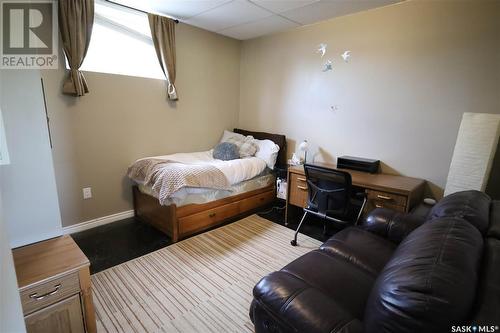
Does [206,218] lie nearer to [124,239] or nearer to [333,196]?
[124,239]

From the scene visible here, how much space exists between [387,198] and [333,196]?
0.48 m

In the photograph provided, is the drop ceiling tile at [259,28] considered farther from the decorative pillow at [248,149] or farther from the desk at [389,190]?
the desk at [389,190]

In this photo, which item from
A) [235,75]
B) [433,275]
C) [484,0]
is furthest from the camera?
[235,75]

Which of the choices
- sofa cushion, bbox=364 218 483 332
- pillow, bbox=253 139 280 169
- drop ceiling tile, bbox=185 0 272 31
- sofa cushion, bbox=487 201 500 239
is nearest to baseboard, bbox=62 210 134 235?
pillow, bbox=253 139 280 169

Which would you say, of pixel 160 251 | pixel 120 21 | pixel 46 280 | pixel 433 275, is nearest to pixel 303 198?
pixel 160 251

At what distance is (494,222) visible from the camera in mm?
1248

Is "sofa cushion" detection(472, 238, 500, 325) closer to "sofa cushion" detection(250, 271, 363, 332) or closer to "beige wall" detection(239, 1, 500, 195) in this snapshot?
"sofa cushion" detection(250, 271, 363, 332)

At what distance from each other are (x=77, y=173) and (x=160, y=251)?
1.33 m

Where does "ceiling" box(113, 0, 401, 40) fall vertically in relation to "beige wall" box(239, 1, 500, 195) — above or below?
above

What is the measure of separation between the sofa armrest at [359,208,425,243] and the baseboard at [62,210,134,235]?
2.81m

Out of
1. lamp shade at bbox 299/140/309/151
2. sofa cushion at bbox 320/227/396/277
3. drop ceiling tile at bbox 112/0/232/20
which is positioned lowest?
sofa cushion at bbox 320/227/396/277

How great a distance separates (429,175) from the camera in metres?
2.52

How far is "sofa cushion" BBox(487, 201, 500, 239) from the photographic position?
3.78 ft

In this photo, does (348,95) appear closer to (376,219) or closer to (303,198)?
(303,198)
